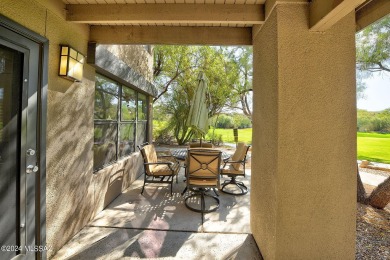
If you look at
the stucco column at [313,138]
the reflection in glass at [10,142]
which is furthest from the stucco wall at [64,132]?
the stucco column at [313,138]

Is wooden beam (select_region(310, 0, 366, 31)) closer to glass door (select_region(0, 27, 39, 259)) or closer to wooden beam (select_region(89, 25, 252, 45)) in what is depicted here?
wooden beam (select_region(89, 25, 252, 45))

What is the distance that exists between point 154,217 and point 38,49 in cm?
286

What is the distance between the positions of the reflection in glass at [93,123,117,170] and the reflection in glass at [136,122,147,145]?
1622 mm

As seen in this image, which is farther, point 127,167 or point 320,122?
point 127,167

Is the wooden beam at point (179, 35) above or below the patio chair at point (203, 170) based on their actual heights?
above

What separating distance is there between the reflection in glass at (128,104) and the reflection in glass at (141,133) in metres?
0.59

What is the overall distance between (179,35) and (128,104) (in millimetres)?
2648

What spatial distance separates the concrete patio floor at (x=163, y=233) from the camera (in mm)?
2557

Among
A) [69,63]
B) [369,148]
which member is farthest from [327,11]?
[369,148]

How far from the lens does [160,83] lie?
12906 millimetres

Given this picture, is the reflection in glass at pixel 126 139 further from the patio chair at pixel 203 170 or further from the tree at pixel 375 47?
the tree at pixel 375 47

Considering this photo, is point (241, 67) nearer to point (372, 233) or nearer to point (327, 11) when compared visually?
point (372, 233)

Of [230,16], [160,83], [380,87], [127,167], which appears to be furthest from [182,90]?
[230,16]

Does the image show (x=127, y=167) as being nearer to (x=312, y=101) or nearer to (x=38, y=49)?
(x=38, y=49)
